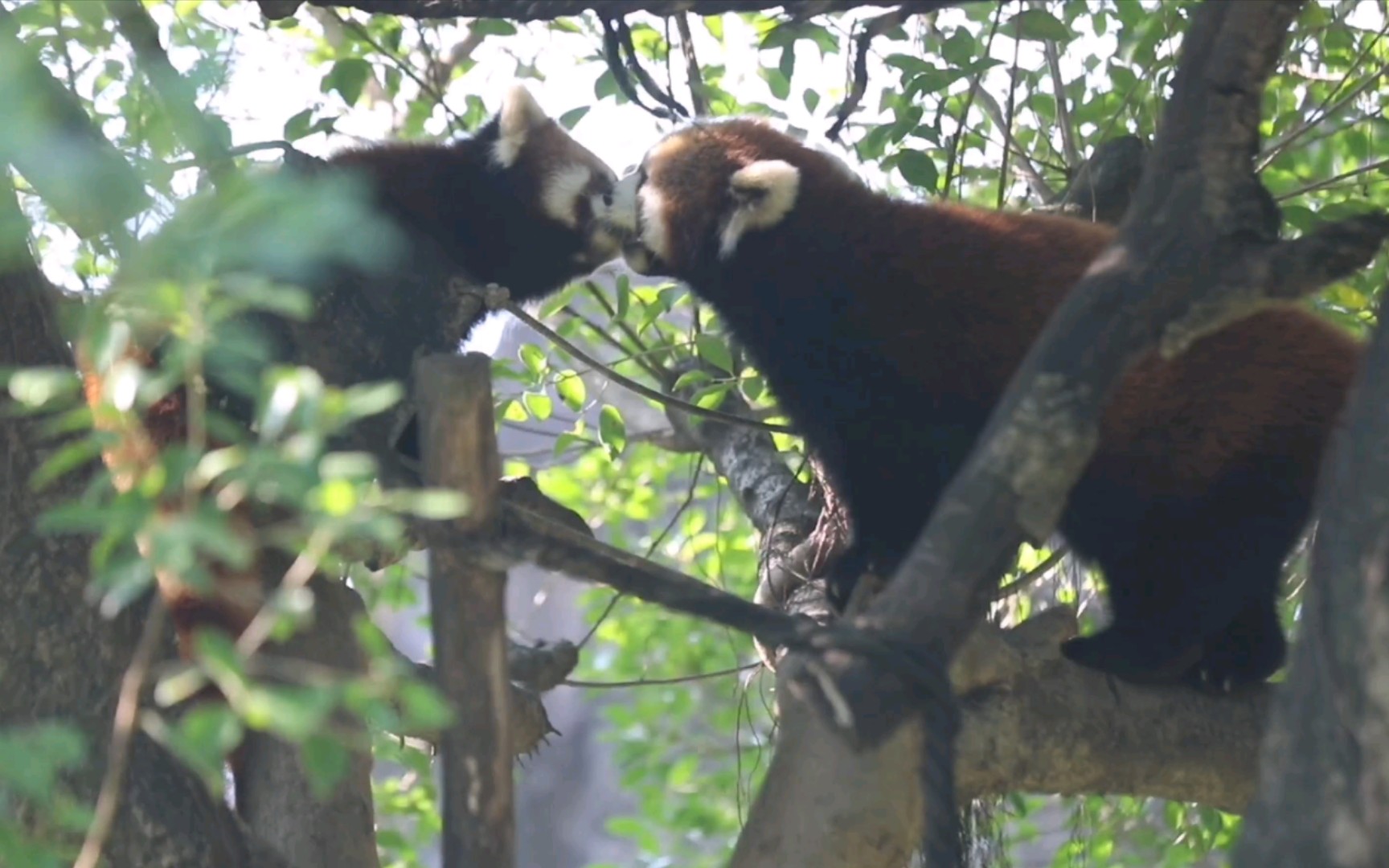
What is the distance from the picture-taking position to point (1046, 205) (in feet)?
12.6

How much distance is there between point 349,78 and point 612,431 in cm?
99

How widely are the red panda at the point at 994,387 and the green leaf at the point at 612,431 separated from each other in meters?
0.45

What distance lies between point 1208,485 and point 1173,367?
222mm

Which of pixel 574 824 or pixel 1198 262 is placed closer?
pixel 1198 262

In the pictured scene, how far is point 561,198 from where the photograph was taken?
4309 millimetres

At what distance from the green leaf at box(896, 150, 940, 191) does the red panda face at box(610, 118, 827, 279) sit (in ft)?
0.62

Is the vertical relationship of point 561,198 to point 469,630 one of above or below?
above

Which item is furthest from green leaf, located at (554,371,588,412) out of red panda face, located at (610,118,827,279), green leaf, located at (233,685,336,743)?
green leaf, located at (233,685,336,743)

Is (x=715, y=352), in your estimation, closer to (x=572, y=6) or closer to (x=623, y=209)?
(x=623, y=209)

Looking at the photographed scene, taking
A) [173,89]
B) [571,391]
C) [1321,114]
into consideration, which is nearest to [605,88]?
[571,391]

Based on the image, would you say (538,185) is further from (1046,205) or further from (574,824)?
(574,824)

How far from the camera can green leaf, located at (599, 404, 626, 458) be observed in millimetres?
3732

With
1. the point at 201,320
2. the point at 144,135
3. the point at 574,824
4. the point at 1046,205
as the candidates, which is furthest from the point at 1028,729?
the point at 574,824

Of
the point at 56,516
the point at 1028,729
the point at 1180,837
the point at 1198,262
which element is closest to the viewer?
the point at 56,516
